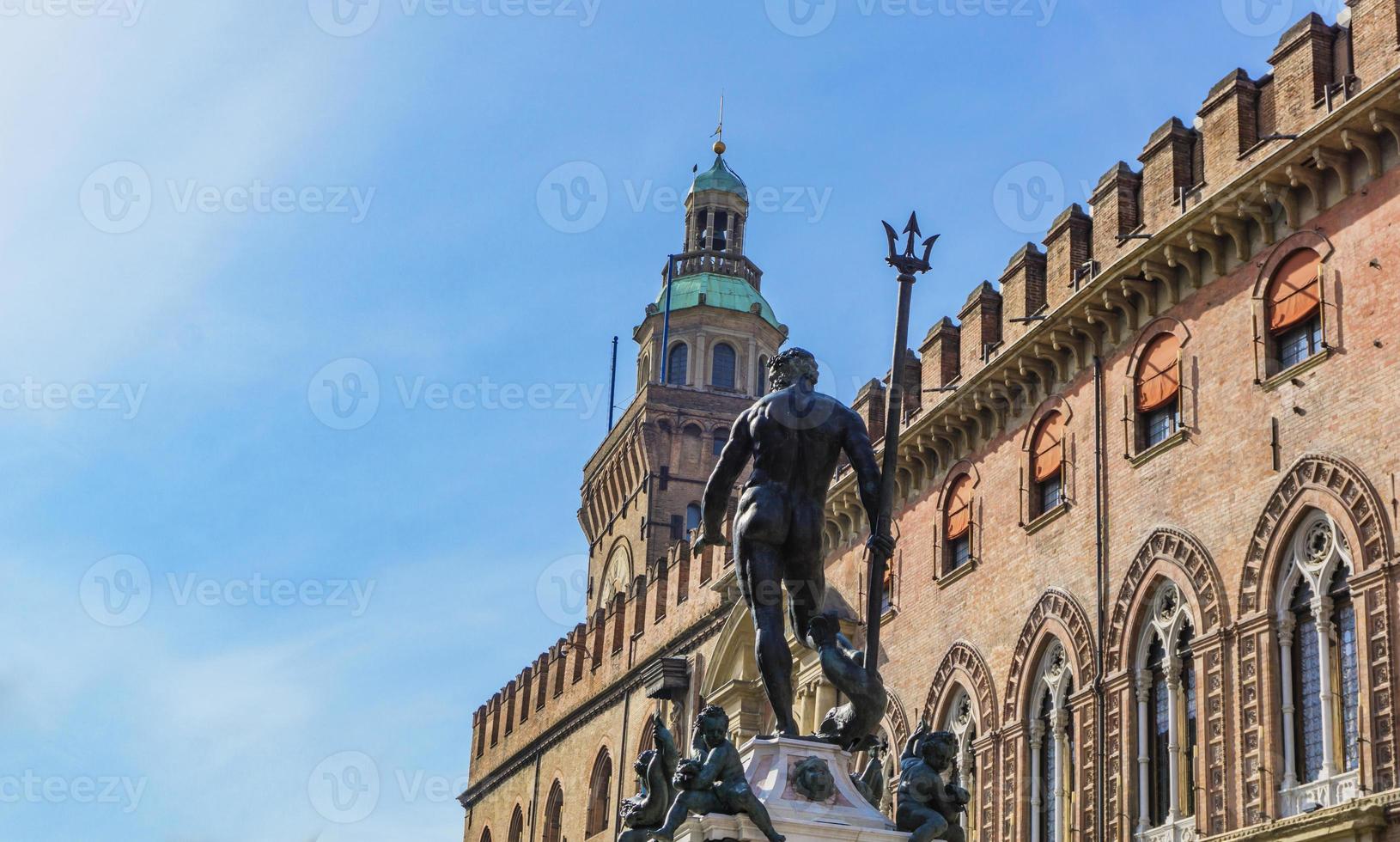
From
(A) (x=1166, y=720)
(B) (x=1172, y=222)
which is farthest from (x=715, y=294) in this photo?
(A) (x=1166, y=720)

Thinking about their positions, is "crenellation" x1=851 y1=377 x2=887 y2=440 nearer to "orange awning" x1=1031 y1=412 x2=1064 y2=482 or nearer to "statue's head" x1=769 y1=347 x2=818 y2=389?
"orange awning" x1=1031 y1=412 x2=1064 y2=482

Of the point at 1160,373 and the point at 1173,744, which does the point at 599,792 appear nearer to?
the point at 1160,373

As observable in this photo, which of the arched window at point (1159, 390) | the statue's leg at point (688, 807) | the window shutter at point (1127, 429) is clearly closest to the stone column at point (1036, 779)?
the window shutter at point (1127, 429)

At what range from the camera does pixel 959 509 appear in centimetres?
3356

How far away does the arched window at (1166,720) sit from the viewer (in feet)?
84.6

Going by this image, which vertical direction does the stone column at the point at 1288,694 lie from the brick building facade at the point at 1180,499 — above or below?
below

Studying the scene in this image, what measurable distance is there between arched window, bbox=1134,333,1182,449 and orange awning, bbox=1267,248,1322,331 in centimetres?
206

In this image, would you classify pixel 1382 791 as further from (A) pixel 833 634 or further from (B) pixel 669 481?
(B) pixel 669 481

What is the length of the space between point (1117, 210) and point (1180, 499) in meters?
4.94

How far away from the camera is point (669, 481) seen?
193 ft

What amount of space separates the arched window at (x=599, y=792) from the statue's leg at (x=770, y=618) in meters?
37.6

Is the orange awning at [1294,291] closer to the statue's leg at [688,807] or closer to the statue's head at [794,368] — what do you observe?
the statue's head at [794,368]

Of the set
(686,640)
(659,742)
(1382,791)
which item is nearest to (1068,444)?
(1382,791)

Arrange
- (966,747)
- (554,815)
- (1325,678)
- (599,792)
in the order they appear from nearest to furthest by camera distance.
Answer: (1325,678) < (966,747) < (599,792) < (554,815)
